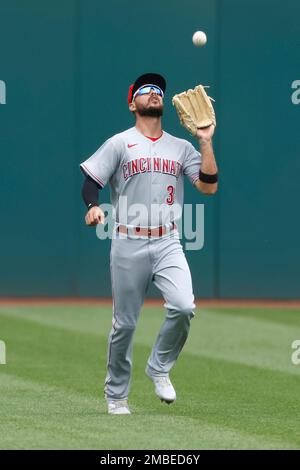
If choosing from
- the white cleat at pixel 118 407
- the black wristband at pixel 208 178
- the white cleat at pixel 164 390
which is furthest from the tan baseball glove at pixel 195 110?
the white cleat at pixel 118 407

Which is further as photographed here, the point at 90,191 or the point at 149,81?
the point at 149,81

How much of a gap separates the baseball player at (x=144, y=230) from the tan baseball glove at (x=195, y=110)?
0.08 metres

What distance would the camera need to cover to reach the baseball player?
770 centimetres

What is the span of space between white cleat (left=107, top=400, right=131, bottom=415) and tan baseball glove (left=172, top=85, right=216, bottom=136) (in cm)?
162

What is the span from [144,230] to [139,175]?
321mm

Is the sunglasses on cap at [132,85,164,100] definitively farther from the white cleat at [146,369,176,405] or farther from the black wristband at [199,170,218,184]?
the white cleat at [146,369,176,405]

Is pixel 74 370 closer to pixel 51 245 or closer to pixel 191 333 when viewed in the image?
pixel 191 333

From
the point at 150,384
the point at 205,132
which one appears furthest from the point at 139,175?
the point at 150,384

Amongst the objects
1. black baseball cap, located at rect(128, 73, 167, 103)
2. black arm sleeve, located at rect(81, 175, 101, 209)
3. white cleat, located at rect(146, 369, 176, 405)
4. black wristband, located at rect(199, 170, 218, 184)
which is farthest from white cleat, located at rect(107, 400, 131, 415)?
black baseball cap, located at rect(128, 73, 167, 103)

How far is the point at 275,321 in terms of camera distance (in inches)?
523

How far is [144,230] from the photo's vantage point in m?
7.75

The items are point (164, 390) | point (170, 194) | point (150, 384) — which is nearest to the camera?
point (164, 390)

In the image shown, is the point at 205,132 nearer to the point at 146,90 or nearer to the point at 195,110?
the point at 195,110
